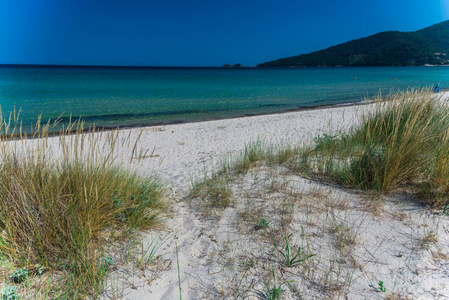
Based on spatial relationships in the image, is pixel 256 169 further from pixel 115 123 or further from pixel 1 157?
pixel 115 123

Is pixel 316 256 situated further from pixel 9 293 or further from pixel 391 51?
pixel 391 51

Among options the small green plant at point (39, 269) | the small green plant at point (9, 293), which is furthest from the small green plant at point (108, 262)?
the small green plant at point (9, 293)

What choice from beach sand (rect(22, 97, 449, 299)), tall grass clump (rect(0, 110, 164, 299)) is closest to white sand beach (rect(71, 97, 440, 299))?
beach sand (rect(22, 97, 449, 299))

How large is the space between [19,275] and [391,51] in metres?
135

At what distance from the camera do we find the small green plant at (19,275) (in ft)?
6.51

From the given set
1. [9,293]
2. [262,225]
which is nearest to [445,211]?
[262,225]

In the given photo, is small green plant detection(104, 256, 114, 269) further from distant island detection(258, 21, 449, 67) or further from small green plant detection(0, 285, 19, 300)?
distant island detection(258, 21, 449, 67)

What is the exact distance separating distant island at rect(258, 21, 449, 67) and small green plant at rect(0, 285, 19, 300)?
129444 mm

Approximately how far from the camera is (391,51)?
354 feet

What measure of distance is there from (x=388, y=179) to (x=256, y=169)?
2074 mm

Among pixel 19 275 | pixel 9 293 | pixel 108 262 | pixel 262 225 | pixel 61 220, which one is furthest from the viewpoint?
pixel 262 225

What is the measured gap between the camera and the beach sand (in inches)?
83.1

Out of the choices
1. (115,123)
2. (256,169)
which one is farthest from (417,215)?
(115,123)

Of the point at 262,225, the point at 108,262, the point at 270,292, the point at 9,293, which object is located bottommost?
the point at 270,292
